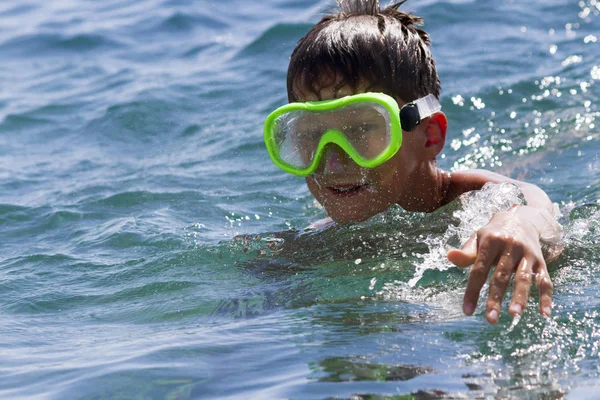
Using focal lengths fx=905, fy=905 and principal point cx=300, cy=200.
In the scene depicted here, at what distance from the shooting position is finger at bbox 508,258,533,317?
259 centimetres

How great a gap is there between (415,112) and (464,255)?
1580mm

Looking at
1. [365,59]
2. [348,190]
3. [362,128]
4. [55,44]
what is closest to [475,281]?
[362,128]

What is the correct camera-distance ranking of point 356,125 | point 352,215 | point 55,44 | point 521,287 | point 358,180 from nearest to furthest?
point 521,287, point 356,125, point 358,180, point 352,215, point 55,44

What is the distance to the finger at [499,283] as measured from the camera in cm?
260

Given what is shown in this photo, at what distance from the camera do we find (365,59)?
13.6 ft

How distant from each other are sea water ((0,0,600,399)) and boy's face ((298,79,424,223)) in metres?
0.09

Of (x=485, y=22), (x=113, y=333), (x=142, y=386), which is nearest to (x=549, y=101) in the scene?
(x=485, y=22)

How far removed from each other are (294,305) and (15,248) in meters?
2.49

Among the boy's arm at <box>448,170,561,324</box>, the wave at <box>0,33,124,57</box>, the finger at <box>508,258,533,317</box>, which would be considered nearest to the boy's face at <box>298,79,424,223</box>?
the boy's arm at <box>448,170,561,324</box>

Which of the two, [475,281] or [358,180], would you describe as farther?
[358,180]

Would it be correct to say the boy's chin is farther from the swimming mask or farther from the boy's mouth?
the swimming mask

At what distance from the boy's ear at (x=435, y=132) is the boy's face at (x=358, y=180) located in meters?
0.07

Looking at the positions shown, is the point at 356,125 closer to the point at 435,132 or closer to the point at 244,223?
the point at 435,132

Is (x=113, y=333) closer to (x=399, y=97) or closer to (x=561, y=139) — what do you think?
(x=399, y=97)
